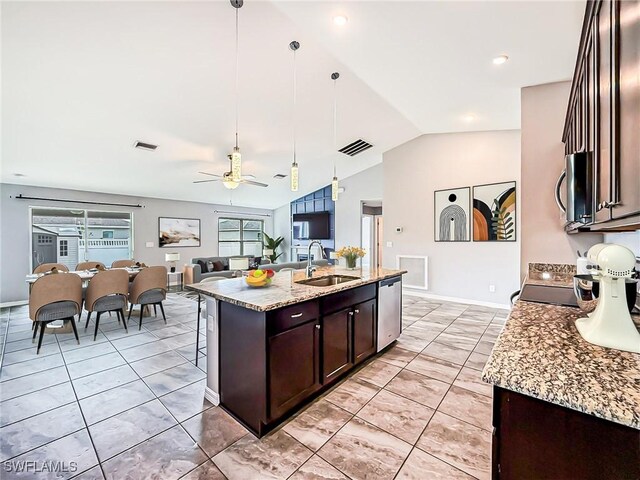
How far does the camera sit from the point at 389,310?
3.20 meters

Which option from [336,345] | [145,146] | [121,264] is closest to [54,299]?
[121,264]

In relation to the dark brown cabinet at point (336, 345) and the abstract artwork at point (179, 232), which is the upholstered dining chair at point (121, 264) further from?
the dark brown cabinet at point (336, 345)

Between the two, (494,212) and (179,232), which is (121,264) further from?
(494,212)

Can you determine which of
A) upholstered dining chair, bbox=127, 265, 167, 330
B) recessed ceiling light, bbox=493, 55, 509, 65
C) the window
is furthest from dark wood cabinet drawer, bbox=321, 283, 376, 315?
the window

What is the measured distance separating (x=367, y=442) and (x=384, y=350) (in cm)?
150

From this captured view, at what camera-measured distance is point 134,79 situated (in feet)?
10.1

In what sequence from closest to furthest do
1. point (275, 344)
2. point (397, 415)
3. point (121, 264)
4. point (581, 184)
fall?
point (581, 184), point (275, 344), point (397, 415), point (121, 264)

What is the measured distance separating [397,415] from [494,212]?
4.29m

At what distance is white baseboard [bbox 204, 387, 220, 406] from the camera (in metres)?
2.19

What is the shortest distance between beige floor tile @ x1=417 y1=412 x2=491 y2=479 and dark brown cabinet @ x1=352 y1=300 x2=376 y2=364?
85cm

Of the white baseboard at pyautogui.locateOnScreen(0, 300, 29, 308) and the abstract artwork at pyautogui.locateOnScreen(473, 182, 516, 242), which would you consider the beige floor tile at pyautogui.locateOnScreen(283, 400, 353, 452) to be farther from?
the white baseboard at pyautogui.locateOnScreen(0, 300, 29, 308)

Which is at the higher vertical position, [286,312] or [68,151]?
[68,151]

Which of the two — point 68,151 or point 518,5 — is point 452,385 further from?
point 68,151

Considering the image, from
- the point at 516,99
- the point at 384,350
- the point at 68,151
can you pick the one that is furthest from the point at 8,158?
the point at 516,99
